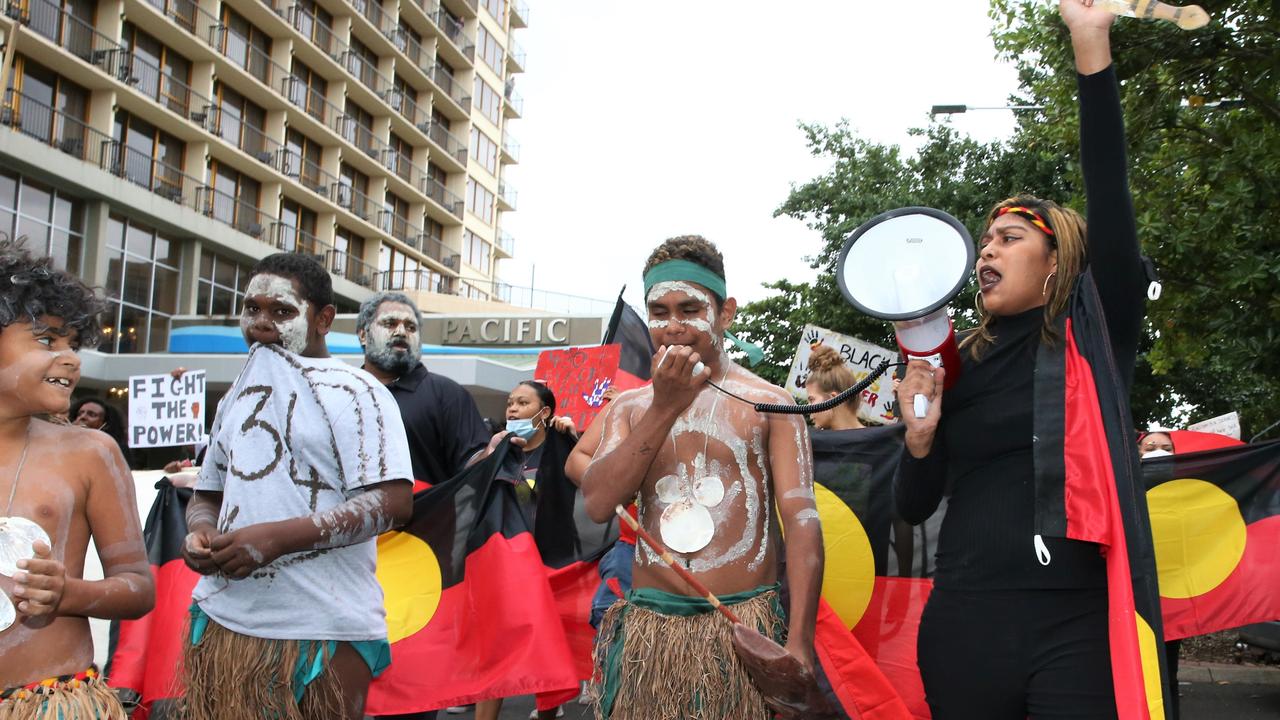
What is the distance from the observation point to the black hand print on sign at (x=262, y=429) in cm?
325

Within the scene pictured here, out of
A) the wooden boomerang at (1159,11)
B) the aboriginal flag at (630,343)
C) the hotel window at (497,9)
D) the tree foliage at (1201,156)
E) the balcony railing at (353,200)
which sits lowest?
the aboriginal flag at (630,343)

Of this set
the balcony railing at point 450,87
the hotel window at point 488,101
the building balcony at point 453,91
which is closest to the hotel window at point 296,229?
the balcony railing at point 450,87

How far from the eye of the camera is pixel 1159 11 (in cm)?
231

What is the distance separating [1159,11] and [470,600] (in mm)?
4461

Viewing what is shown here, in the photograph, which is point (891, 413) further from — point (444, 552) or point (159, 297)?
point (159, 297)

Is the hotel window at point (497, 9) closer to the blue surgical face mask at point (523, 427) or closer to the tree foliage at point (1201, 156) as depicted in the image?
the tree foliage at point (1201, 156)

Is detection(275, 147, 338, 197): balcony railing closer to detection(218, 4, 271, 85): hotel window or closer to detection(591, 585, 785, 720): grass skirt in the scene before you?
detection(218, 4, 271, 85): hotel window

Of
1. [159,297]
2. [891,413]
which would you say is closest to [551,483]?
[891,413]

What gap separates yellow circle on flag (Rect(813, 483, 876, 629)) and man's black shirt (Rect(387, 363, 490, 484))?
5.79ft

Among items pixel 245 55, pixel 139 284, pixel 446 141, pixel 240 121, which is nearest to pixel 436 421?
pixel 139 284

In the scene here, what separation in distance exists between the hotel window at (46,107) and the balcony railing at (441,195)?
1895 centimetres

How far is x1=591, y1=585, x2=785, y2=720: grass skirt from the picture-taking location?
2898 mm

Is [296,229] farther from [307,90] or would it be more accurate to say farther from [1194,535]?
[1194,535]

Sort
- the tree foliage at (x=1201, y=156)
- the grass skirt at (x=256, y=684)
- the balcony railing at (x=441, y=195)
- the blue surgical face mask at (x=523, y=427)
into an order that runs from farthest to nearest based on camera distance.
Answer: the balcony railing at (x=441, y=195), the tree foliage at (x=1201, y=156), the blue surgical face mask at (x=523, y=427), the grass skirt at (x=256, y=684)
